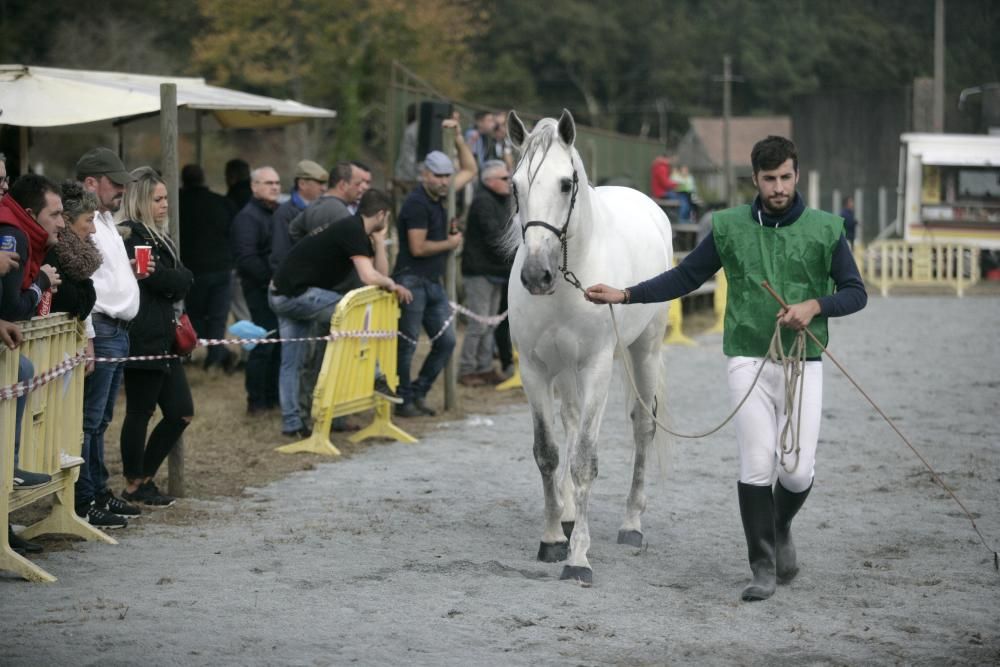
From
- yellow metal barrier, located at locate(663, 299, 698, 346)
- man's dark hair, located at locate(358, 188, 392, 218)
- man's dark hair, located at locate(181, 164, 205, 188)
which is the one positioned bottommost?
yellow metal barrier, located at locate(663, 299, 698, 346)

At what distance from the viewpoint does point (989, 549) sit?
638cm

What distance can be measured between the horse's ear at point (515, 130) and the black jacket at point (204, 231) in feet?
20.4

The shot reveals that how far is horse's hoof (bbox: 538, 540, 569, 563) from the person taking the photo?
6.34 m

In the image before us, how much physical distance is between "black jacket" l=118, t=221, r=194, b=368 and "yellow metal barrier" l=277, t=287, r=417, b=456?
76.0 inches

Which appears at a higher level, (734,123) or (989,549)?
(734,123)

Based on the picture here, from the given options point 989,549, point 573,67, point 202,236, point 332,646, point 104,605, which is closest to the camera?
point 332,646

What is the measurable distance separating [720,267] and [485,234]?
6.36 m

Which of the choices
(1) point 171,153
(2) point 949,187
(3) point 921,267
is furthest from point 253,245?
(2) point 949,187

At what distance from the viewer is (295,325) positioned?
381 inches

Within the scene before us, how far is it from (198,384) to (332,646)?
802cm

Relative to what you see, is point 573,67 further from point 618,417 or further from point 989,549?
point 989,549

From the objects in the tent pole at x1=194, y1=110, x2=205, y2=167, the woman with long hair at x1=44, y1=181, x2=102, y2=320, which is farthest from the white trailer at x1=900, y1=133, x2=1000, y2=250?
the woman with long hair at x1=44, y1=181, x2=102, y2=320

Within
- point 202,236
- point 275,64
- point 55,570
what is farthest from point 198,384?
point 275,64

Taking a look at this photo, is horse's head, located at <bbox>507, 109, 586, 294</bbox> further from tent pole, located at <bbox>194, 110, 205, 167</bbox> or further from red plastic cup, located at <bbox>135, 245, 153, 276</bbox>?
tent pole, located at <bbox>194, 110, 205, 167</bbox>
